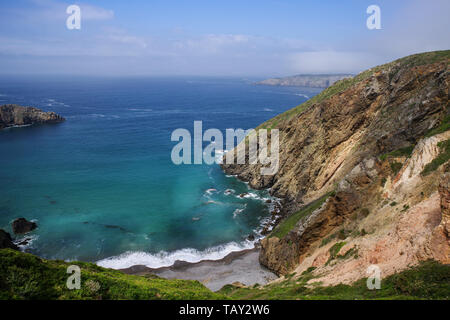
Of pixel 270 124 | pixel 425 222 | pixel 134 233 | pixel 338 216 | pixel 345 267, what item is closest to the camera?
pixel 425 222

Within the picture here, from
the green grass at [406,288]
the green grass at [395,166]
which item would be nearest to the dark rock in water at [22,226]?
the green grass at [406,288]

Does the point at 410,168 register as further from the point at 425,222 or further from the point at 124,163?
the point at 124,163

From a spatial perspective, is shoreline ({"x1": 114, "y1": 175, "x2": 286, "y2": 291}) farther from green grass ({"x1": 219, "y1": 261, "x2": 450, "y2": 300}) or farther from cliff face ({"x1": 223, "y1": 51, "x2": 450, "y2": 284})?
green grass ({"x1": 219, "y1": 261, "x2": 450, "y2": 300})

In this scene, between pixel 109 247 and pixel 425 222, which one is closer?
pixel 425 222

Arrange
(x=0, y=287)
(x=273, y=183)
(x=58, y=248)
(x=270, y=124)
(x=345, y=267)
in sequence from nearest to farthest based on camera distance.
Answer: (x=0, y=287) < (x=345, y=267) < (x=58, y=248) < (x=273, y=183) < (x=270, y=124)

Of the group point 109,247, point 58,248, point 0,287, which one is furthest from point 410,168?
point 58,248

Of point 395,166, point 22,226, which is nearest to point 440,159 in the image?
point 395,166
